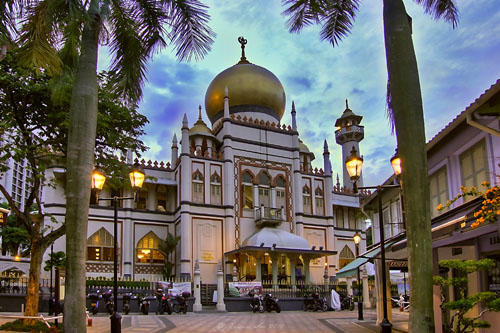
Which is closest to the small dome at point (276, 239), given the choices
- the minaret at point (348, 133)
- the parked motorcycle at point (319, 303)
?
the parked motorcycle at point (319, 303)

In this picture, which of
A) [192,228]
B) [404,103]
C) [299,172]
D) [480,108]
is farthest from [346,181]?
[404,103]

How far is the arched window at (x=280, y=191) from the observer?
3962 cm

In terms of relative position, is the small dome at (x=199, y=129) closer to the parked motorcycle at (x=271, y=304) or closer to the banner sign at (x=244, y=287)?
the banner sign at (x=244, y=287)

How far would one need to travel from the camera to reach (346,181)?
48.4 m

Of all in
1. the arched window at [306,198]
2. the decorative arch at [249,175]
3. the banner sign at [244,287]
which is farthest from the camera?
the arched window at [306,198]

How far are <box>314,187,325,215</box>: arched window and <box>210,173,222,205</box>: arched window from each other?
326 inches

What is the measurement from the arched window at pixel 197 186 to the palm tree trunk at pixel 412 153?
2879 cm

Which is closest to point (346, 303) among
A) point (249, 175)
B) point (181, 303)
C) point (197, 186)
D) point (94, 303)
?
point (181, 303)

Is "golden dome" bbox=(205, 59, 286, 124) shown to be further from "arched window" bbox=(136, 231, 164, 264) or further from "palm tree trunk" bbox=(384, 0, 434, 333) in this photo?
"palm tree trunk" bbox=(384, 0, 434, 333)

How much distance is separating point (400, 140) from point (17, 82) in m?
11.7

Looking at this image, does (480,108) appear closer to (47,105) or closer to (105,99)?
(105,99)

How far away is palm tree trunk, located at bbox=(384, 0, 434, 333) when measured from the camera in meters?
7.43

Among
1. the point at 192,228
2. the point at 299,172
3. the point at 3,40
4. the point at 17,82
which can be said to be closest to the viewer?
the point at 3,40

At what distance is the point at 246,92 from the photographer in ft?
135
